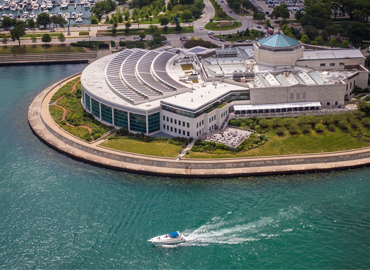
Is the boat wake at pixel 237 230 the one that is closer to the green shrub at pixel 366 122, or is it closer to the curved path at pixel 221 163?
the curved path at pixel 221 163

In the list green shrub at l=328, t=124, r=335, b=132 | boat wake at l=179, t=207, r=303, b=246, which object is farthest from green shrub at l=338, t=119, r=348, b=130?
boat wake at l=179, t=207, r=303, b=246

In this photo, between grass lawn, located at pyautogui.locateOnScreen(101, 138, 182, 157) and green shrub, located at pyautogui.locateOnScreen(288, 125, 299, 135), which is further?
green shrub, located at pyautogui.locateOnScreen(288, 125, 299, 135)

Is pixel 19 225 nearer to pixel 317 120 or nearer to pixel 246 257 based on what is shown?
pixel 246 257

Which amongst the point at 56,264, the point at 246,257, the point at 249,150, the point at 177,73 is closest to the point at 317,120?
the point at 249,150

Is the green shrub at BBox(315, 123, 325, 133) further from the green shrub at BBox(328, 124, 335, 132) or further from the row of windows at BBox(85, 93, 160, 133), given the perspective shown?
the row of windows at BBox(85, 93, 160, 133)

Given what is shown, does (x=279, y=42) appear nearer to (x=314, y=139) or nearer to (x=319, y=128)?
(x=319, y=128)

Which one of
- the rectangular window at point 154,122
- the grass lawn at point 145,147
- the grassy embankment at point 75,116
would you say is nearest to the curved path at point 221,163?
the grass lawn at point 145,147

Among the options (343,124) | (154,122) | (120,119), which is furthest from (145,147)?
Answer: (343,124)
